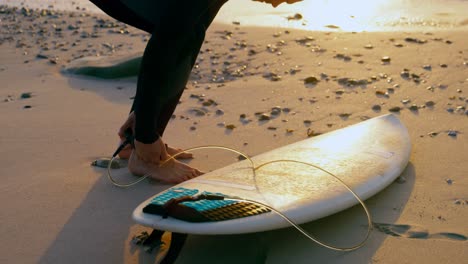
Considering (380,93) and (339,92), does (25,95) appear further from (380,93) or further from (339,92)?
(380,93)

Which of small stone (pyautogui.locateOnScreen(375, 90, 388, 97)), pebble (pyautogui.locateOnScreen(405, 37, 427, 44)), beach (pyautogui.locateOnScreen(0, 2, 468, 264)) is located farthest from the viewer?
pebble (pyautogui.locateOnScreen(405, 37, 427, 44))

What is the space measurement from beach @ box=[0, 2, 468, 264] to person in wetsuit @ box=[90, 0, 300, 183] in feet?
0.37

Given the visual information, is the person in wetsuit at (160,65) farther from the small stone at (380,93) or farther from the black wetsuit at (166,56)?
the small stone at (380,93)

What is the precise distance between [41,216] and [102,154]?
75cm

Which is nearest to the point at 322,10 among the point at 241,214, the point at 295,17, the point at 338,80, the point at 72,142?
the point at 295,17

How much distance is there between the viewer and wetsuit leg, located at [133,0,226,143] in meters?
2.54

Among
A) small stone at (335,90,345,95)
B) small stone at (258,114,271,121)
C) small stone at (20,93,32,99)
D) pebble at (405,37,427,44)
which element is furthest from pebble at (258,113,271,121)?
pebble at (405,37,427,44)

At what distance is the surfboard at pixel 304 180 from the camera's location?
2086 millimetres

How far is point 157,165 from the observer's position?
285 cm

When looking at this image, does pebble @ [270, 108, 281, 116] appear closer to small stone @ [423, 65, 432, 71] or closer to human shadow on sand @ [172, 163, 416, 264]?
small stone @ [423, 65, 432, 71]

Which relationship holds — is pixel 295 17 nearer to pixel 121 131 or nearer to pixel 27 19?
pixel 27 19

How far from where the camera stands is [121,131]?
3082 mm

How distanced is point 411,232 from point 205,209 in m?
0.73

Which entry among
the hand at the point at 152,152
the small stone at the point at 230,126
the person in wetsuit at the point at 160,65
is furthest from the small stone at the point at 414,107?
the hand at the point at 152,152
